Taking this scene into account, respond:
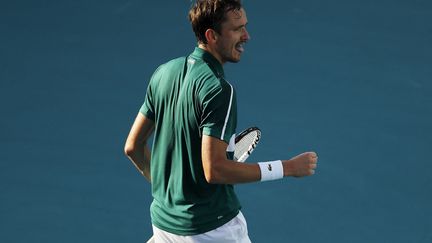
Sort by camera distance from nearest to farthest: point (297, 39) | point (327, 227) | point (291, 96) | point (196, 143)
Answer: point (196, 143)
point (327, 227)
point (291, 96)
point (297, 39)

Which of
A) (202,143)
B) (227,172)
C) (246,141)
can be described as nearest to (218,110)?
(202,143)

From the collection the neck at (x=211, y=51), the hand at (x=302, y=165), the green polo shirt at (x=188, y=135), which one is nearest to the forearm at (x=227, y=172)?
the green polo shirt at (x=188, y=135)

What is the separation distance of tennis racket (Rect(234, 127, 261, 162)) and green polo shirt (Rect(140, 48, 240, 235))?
2.07 feet

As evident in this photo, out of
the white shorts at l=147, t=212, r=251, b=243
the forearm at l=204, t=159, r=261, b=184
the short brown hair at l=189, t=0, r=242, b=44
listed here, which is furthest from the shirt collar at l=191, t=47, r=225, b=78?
the white shorts at l=147, t=212, r=251, b=243

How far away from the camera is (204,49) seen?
5609mm

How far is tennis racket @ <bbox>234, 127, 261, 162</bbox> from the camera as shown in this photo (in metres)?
6.39

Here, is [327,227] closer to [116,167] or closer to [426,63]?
[116,167]

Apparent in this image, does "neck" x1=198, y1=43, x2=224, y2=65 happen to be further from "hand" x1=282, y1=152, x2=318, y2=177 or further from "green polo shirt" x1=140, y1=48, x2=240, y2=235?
"hand" x1=282, y1=152, x2=318, y2=177

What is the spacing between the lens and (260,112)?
32.3 feet

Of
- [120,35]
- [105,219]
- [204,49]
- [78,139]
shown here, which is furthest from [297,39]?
[204,49]

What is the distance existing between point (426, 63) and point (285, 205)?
2780mm

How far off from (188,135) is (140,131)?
2.01ft

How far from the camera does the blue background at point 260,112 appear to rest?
28.0 ft

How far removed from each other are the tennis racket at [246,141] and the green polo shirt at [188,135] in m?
0.63
